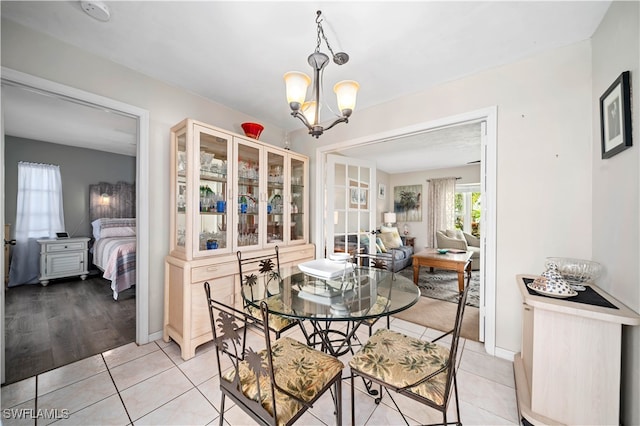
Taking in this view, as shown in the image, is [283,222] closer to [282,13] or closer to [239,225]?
[239,225]

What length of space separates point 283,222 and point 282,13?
2.07 meters

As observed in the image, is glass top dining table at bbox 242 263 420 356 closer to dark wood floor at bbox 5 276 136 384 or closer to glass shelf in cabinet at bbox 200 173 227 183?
glass shelf in cabinet at bbox 200 173 227 183

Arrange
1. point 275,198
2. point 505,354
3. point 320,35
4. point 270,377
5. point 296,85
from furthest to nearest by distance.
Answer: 1. point 275,198
2. point 505,354
3. point 320,35
4. point 296,85
5. point 270,377

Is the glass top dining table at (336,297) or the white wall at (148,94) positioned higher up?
the white wall at (148,94)

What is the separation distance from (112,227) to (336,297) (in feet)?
16.3

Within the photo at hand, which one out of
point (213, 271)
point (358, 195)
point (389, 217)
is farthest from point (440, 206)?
point (213, 271)

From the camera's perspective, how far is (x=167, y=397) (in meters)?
1.56

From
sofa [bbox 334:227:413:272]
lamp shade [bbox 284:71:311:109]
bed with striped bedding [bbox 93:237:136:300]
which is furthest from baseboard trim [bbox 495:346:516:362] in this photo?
bed with striped bedding [bbox 93:237:136:300]

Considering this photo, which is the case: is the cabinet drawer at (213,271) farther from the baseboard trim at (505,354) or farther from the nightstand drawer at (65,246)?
the nightstand drawer at (65,246)

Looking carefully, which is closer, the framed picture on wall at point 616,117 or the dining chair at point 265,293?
the framed picture on wall at point 616,117

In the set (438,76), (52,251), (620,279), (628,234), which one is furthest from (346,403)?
(52,251)

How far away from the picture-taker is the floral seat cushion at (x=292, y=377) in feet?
3.10

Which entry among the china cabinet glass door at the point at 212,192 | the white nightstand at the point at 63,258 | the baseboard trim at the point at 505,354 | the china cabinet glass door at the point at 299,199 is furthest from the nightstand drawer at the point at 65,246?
the baseboard trim at the point at 505,354

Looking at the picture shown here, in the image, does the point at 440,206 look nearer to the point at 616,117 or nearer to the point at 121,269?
the point at 616,117
